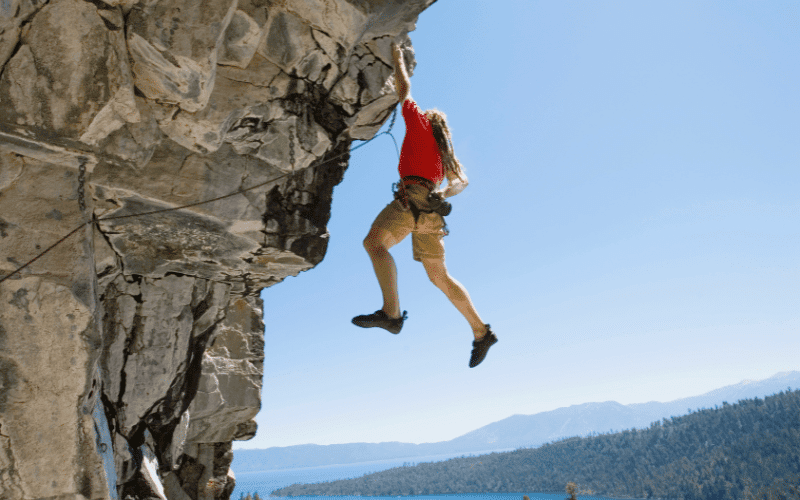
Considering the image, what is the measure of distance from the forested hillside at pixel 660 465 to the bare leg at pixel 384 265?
279ft

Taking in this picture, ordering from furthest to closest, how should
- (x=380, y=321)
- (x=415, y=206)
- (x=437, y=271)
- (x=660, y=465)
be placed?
(x=660, y=465), (x=437, y=271), (x=380, y=321), (x=415, y=206)

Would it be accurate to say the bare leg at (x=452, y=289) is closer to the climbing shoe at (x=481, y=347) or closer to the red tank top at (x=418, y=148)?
the climbing shoe at (x=481, y=347)

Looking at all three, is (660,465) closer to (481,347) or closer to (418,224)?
(481,347)

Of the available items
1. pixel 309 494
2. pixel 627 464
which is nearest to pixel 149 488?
pixel 627 464

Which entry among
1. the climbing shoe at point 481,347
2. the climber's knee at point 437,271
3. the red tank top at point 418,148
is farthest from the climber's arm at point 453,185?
the climbing shoe at point 481,347

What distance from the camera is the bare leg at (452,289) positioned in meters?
4.49

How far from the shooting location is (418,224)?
4277mm

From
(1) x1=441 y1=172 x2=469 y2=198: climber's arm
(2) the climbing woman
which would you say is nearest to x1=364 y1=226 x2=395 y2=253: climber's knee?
(2) the climbing woman

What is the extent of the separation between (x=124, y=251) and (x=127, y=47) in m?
2.78

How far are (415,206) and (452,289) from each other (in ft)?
3.05

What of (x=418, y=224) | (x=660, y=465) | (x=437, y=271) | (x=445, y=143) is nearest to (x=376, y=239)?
(x=418, y=224)

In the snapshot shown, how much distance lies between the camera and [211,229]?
521 cm

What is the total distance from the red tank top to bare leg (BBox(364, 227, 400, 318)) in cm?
61

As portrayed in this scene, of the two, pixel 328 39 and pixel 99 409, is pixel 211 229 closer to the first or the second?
pixel 99 409
